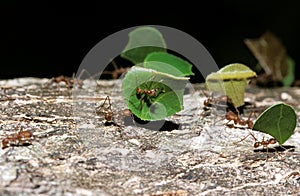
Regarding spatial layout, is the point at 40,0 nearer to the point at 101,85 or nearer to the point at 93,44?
the point at 93,44

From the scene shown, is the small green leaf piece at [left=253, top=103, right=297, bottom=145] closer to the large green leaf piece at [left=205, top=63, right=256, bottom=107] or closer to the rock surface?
the rock surface

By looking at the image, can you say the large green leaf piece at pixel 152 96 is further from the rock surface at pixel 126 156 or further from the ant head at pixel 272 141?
the ant head at pixel 272 141

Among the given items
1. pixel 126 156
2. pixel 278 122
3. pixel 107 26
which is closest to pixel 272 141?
pixel 278 122

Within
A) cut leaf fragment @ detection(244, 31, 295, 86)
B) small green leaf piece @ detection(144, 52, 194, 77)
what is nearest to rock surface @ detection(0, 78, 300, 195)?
small green leaf piece @ detection(144, 52, 194, 77)

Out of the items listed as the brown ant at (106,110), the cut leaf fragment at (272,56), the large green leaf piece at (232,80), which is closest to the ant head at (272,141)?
the large green leaf piece at (232,80)

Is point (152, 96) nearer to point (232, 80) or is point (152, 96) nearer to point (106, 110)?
point (106, 110)
